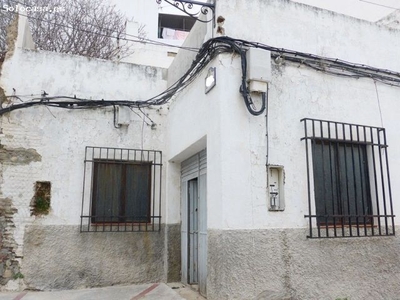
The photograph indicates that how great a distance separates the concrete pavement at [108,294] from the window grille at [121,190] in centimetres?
100

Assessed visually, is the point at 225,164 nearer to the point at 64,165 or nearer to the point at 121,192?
the point at 121,192

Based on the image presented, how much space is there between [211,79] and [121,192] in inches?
116

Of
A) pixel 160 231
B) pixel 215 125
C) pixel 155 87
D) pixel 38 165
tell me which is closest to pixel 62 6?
pixel 155 87

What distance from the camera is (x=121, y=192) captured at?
20.9 ft

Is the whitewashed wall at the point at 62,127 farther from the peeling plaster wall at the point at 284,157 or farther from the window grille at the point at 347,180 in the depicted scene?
the window grille at the point at 347,180

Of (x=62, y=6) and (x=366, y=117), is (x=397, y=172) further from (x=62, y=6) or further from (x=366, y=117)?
(x=62, y=6)

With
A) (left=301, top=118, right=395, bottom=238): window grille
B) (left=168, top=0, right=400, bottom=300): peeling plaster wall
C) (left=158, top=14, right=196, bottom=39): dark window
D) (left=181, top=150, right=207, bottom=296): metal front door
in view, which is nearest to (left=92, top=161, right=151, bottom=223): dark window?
(left=181, top=150, right=207, bottom=296): metal front door

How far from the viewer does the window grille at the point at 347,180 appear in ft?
15.0

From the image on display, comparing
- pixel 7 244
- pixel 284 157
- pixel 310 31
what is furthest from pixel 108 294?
pixel 310 31

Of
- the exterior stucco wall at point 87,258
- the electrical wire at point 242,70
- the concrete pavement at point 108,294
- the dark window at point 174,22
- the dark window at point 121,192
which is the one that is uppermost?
the dark window at point 174,22

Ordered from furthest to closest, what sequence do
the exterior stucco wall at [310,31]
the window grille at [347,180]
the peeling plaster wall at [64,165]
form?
the peeling plaster wall at [64,165], the exterior stucco wall at [310,31], the window grille at [347,180]

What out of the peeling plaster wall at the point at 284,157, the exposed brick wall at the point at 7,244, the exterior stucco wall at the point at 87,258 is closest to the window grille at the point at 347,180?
the peeling plaster wall at the point at 284,157

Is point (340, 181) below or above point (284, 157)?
below

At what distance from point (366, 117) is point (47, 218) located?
538cm
